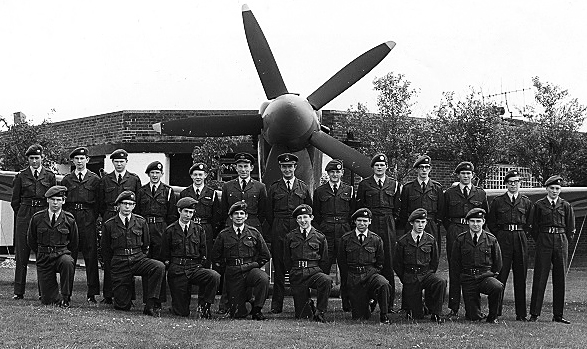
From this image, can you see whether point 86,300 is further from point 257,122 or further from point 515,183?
point 515,183

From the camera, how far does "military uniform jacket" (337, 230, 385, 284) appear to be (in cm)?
845

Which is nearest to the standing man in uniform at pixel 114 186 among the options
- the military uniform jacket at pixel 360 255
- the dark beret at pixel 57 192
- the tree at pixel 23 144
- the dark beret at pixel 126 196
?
the dark beret at pixel 126 196

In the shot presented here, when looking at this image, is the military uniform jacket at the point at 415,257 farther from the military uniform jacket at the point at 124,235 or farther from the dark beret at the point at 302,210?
the military uniform jacket at the point at 124,235

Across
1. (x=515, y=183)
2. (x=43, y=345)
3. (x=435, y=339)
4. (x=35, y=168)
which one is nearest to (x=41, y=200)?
(x=35, y=168)

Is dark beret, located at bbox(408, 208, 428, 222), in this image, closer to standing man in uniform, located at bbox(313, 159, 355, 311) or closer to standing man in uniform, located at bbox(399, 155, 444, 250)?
standing man in uniform, located at bbox(399, 155, 444, 250)

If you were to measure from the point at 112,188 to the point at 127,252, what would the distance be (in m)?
1.14

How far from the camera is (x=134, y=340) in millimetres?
6570

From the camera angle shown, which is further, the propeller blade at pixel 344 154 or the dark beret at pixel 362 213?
the propeller blade at pixel 344 154

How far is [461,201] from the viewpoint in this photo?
9.24 meters

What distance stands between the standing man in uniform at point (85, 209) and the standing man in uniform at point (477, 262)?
4625mm

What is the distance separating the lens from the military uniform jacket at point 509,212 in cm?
906

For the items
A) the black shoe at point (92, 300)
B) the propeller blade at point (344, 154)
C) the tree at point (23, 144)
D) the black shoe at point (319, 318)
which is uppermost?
the tree at point (23, 144)

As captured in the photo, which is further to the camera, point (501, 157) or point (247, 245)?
point (501, 157)

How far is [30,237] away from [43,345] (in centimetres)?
277
